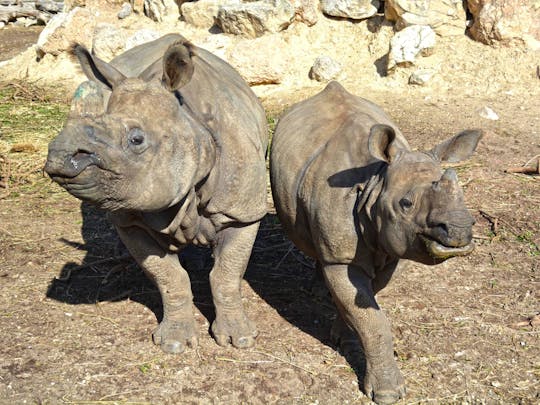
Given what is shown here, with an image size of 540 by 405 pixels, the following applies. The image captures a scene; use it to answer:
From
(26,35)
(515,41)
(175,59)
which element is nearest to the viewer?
(175,59)

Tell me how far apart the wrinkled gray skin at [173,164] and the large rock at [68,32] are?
7.01m

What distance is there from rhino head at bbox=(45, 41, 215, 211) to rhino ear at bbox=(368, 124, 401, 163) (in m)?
0.84

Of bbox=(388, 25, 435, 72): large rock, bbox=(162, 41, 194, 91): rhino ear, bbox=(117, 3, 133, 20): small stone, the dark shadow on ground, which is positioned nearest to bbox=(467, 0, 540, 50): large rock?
bbox=(388, 25, 435, 72): large rock

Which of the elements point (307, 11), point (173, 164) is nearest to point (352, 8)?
point (307, 11)

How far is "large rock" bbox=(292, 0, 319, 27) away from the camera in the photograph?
10489mm

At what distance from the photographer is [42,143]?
8828 millimetres

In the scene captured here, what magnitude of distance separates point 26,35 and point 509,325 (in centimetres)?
1426

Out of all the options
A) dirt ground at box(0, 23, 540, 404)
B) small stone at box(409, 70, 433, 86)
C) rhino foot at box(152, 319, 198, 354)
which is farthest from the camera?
small stone at box(409, 70, 433, 86)

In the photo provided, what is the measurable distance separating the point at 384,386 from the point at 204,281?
1946mm

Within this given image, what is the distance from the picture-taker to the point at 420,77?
9.79 metres

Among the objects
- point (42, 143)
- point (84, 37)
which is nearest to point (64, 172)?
point (42, 143)

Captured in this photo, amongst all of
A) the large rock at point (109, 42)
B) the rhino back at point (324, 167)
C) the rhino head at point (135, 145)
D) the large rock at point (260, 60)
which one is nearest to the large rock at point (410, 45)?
the large rock at point (260, 60)

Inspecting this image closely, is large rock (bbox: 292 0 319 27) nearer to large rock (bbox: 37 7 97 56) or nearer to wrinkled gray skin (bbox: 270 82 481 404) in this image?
large rock (bbox: 37 7 97 56)

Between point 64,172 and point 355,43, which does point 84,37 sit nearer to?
point 355,43
